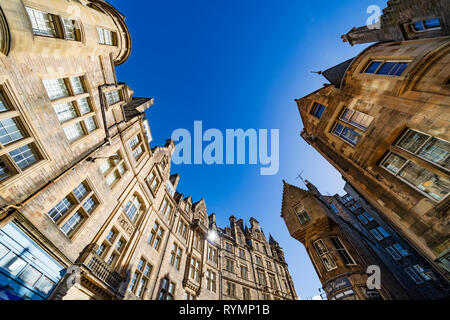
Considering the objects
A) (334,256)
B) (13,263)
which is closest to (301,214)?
(334,256)

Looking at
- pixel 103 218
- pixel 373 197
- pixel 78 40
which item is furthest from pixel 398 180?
pixel 78 40

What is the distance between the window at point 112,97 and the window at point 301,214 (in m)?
19.1

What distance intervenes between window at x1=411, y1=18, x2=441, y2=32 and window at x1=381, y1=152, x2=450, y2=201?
882cm

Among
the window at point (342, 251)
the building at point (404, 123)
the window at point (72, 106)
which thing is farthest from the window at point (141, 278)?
the building at point (404, 123)

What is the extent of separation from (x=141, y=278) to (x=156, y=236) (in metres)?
4.10

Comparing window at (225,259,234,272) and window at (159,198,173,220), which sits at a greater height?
window at (159,198,173,220)

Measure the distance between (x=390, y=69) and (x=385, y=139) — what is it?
172 inches

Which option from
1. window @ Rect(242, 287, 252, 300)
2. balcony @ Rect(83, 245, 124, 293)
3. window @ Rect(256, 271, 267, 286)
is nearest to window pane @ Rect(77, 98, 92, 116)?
balcony @ Rect(83, 245, 124, 293)

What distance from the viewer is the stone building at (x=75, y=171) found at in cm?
797

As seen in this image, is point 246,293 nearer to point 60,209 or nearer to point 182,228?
point 182,228

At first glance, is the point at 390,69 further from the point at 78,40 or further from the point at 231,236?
the point at 231,236

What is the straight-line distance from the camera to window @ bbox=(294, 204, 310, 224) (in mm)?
15945

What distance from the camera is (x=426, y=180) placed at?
9352mm

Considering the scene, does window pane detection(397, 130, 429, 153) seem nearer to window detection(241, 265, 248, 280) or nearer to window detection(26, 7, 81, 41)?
window detection(26, 7, 81, 41)
